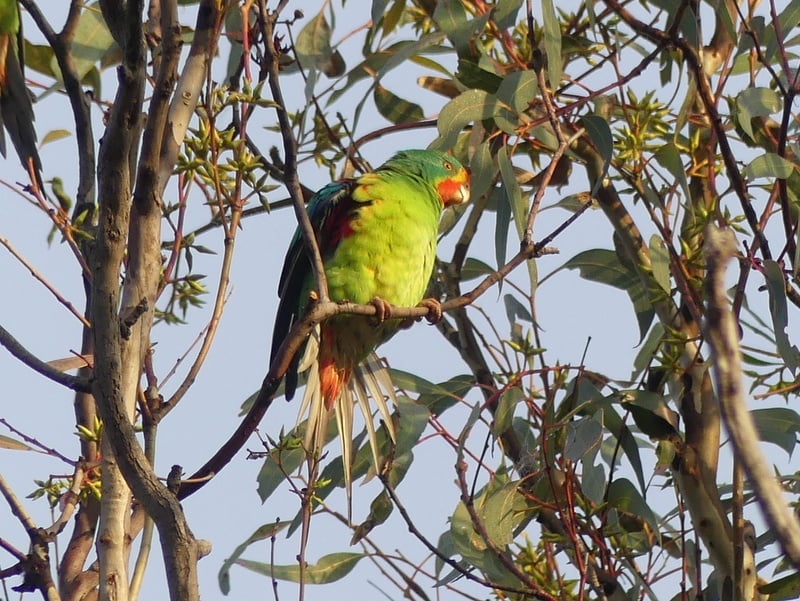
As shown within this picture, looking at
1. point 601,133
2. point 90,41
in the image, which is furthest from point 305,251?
point 601,133

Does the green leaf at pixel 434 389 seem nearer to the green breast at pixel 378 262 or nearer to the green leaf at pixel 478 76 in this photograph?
the green breast at pixel 378 262

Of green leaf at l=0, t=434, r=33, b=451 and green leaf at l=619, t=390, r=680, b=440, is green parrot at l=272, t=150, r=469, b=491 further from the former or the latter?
green leaf at l=0, t=434, r=33, b=451

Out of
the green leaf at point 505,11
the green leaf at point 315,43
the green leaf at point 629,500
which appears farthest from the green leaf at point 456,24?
the green leaf at point 629,500

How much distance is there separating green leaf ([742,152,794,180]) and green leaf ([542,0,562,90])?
1.66 feet

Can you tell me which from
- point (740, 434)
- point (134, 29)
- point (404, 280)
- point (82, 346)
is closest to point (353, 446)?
point (404, 280)

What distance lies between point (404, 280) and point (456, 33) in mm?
704

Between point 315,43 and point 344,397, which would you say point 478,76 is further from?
point 344,397

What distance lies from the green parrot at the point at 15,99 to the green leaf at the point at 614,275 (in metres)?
1.51

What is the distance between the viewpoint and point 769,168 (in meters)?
2.76

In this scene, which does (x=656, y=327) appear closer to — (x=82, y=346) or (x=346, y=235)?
(x=346, y=235)

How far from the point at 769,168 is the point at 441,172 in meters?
1.12

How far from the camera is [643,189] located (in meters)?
3.07

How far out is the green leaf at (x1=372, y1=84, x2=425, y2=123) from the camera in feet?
11.4

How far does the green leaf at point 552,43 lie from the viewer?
8.91 ft
